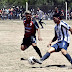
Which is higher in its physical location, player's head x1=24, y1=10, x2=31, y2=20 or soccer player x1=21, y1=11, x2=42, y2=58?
player's head x1=24, y1=10, x2=31, y2=20

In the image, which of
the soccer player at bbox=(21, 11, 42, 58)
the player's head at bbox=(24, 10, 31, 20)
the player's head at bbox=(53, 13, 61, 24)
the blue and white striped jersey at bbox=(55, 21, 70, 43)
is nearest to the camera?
the player's head at bbox=(53, 13, 61, 24)

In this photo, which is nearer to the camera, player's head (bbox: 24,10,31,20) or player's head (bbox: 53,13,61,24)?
player's head (bbox: 53,13,61,24)

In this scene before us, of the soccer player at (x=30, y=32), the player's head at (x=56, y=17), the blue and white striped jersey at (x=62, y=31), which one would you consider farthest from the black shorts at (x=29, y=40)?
the player's head at (x=56, y=17)

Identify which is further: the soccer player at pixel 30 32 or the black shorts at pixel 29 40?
the black shorts at pixel 29 40

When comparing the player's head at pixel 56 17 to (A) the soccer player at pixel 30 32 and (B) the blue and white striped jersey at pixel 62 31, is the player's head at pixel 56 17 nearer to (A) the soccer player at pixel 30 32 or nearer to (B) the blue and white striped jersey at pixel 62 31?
(B) the blue and white striped jersey at pixel 62 31

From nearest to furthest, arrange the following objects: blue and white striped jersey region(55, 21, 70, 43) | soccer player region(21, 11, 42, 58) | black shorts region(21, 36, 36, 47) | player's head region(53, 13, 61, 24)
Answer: player's head region(53, 13, 61, 24)
blue and white striped jersey region(55, 21, 70, 43)
soccer player region(21, 11, 42, 58)
black shorts region(21, 36, 36, 47)

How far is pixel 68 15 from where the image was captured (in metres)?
45.7

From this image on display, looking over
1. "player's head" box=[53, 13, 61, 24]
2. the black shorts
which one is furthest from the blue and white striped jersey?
the black shorts

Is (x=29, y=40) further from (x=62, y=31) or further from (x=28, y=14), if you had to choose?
(x=62, y=31)

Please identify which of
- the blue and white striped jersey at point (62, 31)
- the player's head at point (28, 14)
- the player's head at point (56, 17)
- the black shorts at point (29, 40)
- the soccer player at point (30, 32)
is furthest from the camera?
the black shorts at point (29, 40)

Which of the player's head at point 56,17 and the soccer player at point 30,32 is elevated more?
the player's head at point 56,17

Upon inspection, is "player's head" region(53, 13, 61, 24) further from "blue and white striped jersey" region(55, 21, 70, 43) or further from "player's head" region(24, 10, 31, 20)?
"player's head" region(24, 10, 31, 20)

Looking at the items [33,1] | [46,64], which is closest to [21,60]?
[46,64]

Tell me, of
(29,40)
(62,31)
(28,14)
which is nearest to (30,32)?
(29,40)
